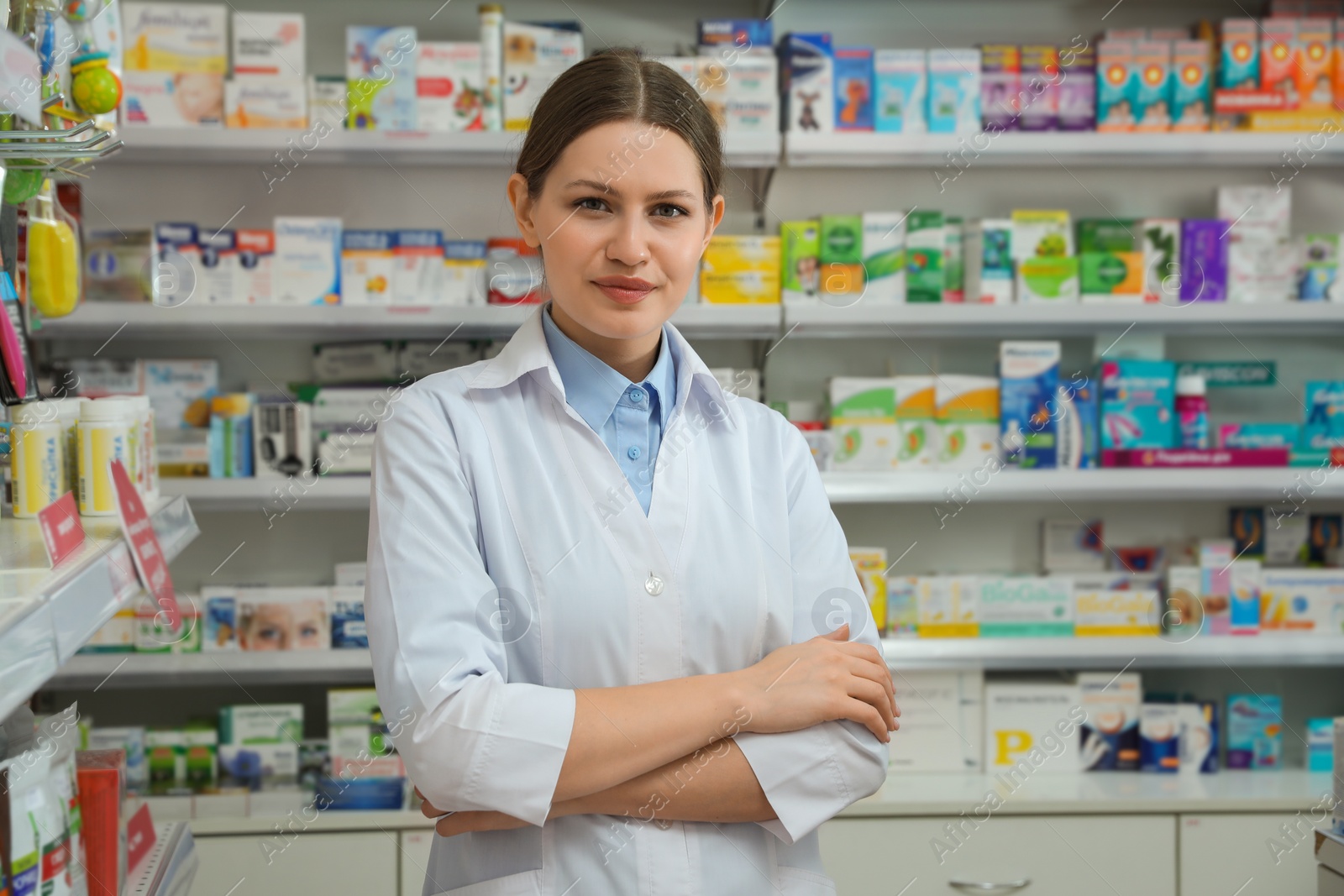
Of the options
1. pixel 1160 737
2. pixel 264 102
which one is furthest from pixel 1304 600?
pixel 264 102

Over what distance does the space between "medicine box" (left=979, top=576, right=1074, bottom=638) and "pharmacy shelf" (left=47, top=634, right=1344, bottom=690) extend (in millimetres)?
50

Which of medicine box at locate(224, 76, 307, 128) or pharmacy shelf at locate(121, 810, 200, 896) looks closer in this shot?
pharmacy shelf at locate(121, 810, 200, 896)

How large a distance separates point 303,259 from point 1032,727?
226cm

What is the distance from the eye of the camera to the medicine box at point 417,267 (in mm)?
2674

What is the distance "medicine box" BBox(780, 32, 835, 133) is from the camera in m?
2.70

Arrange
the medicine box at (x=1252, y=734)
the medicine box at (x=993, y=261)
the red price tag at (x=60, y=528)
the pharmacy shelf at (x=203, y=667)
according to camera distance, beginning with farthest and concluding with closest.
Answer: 1. the medicine box at (x=1252, y=734)
2. the medicine box at (x=993, y=261)
3. the pharmacy shelf at (x=203, y=667)
4. the red price tag at (x=60, y=528)

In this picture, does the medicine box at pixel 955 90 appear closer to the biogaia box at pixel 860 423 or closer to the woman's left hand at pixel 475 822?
the biogaia box at pixel 860 423

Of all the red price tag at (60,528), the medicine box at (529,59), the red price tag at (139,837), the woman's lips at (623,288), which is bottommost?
the red price tag at (139,837)

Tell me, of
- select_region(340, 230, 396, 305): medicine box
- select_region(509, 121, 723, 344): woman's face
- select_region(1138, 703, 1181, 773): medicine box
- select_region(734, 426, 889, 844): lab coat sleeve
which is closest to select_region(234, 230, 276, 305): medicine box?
select_region(340, 230, 396, 305): medicine box

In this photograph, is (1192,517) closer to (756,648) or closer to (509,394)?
(756,648)

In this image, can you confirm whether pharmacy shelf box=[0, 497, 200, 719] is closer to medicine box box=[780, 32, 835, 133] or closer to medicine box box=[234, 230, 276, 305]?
medicine box box=[234, 230, 276, 305]

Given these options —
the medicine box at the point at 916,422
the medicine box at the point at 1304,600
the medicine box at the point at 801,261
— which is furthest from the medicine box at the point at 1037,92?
the medicine box at the point at 1304,600

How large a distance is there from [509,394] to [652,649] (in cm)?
38

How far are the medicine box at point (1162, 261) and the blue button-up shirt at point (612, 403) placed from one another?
1957 mm
